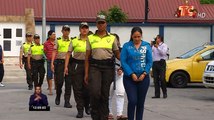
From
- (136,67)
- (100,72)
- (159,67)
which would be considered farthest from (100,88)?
(159,67)

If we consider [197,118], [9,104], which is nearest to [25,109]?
[9,104]

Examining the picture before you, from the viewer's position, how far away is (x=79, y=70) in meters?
13.0

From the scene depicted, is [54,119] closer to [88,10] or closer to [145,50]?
[145,50]

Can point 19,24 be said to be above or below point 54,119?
above

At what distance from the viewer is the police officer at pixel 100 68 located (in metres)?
10.9

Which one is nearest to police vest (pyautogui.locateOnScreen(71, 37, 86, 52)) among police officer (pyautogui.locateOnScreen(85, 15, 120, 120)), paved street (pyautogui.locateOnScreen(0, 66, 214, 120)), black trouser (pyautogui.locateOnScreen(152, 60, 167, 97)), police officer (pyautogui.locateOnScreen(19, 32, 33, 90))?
paved street (pyautogui.locateOnScreen(0, 66, 214, 120))

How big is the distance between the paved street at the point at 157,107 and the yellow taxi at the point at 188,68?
1482mm

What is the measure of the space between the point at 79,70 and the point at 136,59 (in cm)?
259

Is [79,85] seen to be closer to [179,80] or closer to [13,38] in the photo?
[179,80]

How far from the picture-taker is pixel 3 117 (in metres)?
13.0

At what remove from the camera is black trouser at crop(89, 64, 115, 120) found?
35.7 ft

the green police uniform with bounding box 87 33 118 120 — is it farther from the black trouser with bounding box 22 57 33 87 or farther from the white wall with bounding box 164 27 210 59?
the white wall with bounding box 164 27 210 59

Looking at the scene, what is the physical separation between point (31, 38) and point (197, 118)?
9076 mm

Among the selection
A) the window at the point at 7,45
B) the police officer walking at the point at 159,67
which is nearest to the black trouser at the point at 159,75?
the police officer walking at the point at 159,67
